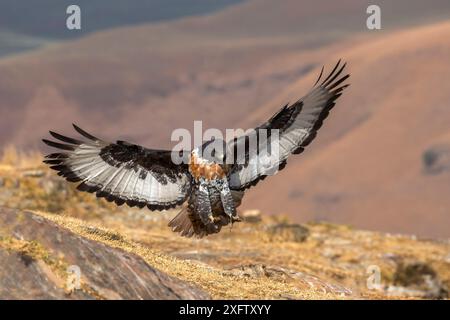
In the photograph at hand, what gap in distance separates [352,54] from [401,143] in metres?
49.9

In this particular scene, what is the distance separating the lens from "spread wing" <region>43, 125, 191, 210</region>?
56.2ft

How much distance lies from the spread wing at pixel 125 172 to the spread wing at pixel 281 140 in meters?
1.04

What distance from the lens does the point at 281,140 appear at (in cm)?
1778

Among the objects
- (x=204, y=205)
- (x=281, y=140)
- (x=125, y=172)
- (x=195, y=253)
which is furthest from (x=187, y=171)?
(x=195, y=253)

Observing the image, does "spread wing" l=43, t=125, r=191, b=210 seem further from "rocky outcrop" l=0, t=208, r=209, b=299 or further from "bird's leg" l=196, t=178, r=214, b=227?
"rocky outcrop" l=0, t=208, r=209, b=299

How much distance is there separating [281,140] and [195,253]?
903 centimetres

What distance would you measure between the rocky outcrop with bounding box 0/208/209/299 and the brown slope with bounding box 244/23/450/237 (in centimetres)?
9747

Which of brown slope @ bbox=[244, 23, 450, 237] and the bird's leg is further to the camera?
brown slope @ bbox=[244, 23, 450, 237]

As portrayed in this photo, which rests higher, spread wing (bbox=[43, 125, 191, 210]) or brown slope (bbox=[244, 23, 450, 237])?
brown slope (bbox=[244, 23, 450, 237])

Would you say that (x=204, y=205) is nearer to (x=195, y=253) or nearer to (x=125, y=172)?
(x=125, y=172)

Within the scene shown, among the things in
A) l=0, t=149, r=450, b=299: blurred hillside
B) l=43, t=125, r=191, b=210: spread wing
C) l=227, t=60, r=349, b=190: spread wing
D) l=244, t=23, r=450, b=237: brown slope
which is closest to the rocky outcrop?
l=0, t=149, r=450, b=299: blurred hillside

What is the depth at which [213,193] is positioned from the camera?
1712 cm

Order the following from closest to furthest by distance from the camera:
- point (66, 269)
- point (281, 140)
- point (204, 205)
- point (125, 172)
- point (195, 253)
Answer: point (66, 269) → point (204, 205) → point (125, 172) → point (281, 140) → point (195, 253)

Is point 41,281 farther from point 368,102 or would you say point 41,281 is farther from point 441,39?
point 441,39
